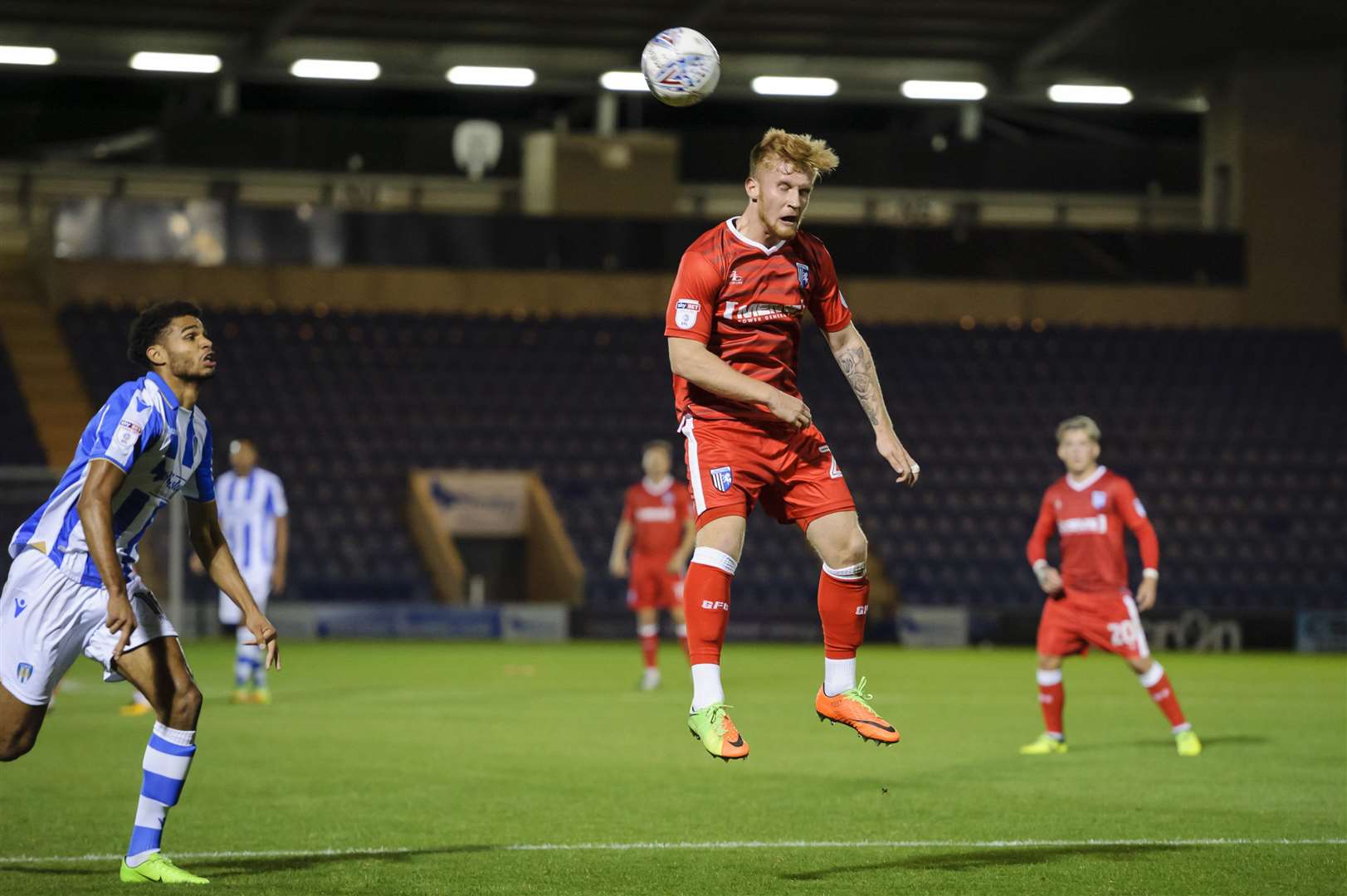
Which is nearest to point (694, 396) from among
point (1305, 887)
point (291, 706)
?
point (1305, 887)

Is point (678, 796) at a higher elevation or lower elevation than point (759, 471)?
lower

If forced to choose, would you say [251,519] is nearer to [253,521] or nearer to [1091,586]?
[253,521]

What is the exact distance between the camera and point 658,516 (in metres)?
17.8

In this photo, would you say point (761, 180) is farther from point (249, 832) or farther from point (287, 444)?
point (287, 444)

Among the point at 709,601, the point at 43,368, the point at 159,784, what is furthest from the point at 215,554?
the point at 43,368

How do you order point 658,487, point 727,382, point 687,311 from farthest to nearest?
1. point 658,487
2. point 687,311
3. point 727,382

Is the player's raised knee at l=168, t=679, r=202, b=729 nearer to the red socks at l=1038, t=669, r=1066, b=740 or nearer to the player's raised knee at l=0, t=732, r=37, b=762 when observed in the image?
the player's raised knee at l=0, t=732, r=37, b=762

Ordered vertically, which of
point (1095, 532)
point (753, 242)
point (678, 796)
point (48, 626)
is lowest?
point (678, 796)

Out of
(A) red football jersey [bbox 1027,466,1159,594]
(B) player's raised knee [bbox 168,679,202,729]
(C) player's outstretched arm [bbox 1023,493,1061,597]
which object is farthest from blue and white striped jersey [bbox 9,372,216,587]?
(A) red football jersey [bbox 1027,466,1159,594]

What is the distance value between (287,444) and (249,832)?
776 inches

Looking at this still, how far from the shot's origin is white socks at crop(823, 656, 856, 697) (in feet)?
23.1

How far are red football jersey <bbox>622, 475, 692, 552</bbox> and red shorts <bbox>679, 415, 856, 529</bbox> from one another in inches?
421

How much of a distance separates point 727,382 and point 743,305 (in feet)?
1.36

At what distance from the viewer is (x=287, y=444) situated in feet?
89.9
